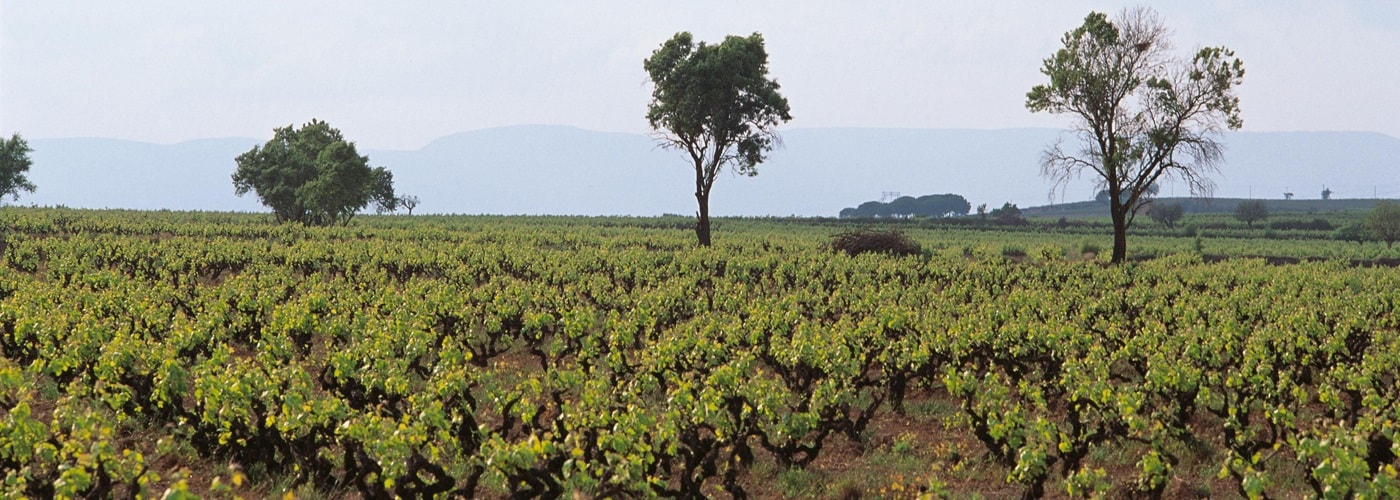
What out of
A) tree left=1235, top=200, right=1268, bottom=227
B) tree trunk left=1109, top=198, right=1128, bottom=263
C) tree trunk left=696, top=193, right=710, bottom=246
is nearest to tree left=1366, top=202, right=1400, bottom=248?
tree left=1235, top=200, right=1268, bottom=227

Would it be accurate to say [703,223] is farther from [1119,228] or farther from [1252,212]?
[1252,212]

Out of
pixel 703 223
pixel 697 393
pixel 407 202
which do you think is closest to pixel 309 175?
pixel 703 223

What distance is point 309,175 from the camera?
247 feet

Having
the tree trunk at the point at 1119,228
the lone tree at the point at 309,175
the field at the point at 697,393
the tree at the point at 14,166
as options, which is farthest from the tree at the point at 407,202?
the field at the point at 697,393

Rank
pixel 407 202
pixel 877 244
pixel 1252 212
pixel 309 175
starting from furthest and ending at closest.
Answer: pixel 407 202 → pixel 1252 212 → pixel 309 175 → pixel 877 244

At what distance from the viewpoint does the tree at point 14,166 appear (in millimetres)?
92812

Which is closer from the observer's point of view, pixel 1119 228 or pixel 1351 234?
pixel 1119 228

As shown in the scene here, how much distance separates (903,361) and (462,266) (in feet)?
70.8

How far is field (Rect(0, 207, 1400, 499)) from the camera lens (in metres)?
10.7

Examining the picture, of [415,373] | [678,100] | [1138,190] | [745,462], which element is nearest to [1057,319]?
[745,462]

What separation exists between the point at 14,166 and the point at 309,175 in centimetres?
3907

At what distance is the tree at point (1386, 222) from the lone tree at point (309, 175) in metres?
83.1

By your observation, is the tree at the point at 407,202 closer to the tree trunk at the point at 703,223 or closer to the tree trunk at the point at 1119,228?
the tree trunk at the point at 703,223

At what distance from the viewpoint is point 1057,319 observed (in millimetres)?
21766
